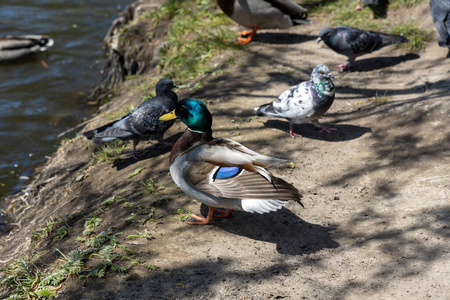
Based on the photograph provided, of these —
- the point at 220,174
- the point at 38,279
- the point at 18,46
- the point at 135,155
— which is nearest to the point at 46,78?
the point at 18,46

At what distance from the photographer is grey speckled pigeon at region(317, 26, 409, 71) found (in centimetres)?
716

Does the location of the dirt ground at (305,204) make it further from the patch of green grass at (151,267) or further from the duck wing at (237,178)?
the duck wing at (237,178)

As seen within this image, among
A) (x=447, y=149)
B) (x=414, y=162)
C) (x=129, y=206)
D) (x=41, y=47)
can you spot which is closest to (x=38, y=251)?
(x=129, y=206)

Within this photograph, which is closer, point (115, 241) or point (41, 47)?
point (115, 241)

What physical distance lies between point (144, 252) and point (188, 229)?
51 cm

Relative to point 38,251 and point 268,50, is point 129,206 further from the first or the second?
point 268,50

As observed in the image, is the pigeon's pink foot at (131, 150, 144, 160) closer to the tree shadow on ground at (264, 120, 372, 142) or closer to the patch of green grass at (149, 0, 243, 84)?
the tree shadow on ground at (264, 120, 372, 142)

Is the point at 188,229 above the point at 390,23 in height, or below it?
below

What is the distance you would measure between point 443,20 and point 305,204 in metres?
4.20

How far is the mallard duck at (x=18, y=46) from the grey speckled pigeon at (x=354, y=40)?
23.7 ft

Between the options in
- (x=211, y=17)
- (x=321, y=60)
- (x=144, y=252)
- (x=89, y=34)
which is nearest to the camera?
(x=144, y=252)

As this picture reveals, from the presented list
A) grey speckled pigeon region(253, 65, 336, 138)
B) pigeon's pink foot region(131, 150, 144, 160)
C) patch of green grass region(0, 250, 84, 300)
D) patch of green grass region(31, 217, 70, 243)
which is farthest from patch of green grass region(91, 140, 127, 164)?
patch of green grass region(0, 250, 84, 300)

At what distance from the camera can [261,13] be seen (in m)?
8.32

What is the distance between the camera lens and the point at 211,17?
9734 millimetres
